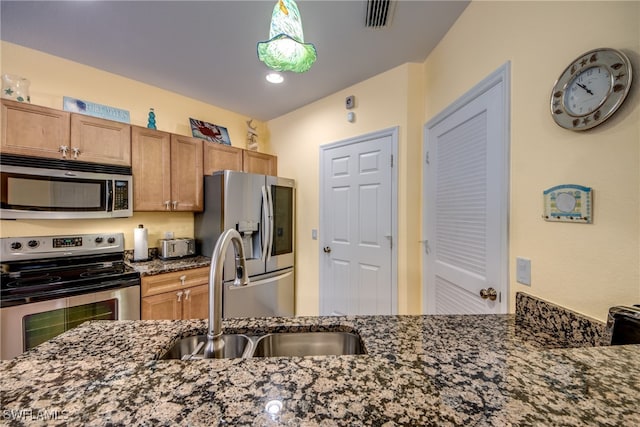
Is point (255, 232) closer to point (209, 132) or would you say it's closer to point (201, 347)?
point (209, 132)

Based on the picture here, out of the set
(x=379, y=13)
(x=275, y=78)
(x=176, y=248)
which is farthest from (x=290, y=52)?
(x=176, y=248)

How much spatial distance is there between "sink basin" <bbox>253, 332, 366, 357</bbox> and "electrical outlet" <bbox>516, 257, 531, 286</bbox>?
87 centimetres

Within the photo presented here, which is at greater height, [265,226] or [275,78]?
[275,78]

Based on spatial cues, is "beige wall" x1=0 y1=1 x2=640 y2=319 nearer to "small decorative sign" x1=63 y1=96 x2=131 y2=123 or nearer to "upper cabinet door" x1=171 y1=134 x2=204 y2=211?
"small decorative sign" x1=63 y1=96 x2=131 y2=123

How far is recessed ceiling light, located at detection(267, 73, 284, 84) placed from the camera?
2289 mm

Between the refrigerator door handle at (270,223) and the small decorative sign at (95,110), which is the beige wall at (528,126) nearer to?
the small decorative sign at (95,110)

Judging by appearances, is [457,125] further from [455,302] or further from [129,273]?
[129,273]

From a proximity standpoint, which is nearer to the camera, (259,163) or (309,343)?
(309,343)

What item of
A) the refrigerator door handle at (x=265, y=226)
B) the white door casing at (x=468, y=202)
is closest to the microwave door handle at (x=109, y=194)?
the refrigerator door handle at (x=265, y=226)

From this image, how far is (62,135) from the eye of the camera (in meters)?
1.87

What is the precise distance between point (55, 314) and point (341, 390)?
2142mm

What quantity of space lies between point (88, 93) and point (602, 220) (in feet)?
11.3

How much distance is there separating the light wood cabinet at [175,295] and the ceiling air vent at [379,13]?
7.77 feet

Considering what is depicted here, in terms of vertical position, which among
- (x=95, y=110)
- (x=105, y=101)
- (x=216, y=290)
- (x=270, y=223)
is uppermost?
(x=105, y=101)
